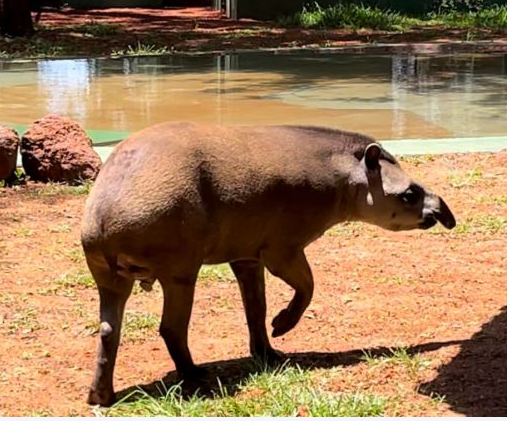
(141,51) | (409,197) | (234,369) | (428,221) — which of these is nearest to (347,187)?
(409,197)

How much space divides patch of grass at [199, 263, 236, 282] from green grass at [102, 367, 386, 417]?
5.54 feet

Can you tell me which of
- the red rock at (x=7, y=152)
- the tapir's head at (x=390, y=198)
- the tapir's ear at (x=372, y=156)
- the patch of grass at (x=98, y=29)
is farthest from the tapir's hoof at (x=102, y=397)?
the patch of grass at (x=98, y=29)

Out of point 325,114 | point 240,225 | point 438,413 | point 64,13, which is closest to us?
point 438,413

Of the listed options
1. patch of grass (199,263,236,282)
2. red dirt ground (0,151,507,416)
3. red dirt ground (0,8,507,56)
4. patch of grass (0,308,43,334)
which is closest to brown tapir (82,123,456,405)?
red dirt ground (0,151,507,416)

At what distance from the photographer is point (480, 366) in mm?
4836

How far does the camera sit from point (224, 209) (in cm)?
456

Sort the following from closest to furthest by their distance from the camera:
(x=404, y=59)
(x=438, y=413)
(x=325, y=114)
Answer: (x=438, y=413), (x=325, y=114), (x=404, y=59)

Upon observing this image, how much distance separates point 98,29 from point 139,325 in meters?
18.8

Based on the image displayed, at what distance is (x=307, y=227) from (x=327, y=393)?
76 centimetres

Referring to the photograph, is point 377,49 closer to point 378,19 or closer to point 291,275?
point 378,19

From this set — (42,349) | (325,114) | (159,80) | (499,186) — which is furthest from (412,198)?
(159,80)

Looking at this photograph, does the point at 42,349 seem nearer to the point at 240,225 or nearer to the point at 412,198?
the point at 240,225

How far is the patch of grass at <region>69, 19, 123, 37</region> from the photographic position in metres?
23.2

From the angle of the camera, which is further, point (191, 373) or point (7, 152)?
point (7, 152)
